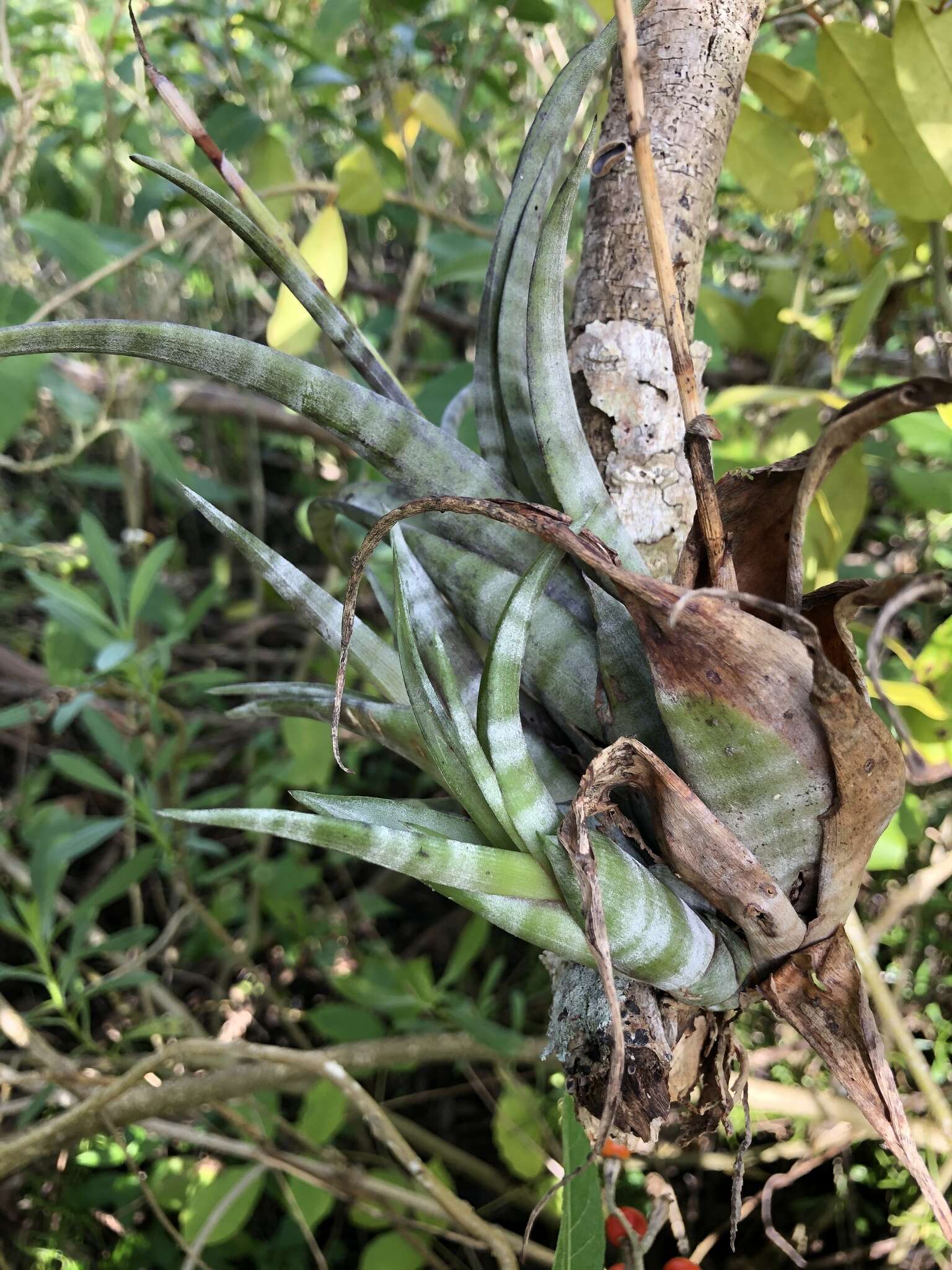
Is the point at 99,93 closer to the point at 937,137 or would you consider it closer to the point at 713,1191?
the point at 937,137

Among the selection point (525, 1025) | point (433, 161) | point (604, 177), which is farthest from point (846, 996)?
point (433, 161)

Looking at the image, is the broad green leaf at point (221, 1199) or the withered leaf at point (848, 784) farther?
the broad green leaf at point (221, 1199)

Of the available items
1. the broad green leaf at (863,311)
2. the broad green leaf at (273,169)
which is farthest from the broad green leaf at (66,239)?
the broad green leaf at (863,311)

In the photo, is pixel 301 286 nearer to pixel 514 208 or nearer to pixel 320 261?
pixel 514 208

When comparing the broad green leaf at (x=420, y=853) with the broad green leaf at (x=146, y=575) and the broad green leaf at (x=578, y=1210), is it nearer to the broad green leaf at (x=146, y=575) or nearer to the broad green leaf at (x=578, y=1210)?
the broad green leaf at (x=578, y=1210)

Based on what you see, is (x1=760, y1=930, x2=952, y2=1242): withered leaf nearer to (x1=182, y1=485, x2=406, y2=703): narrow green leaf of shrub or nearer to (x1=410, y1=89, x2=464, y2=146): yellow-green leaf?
(x1=182, y1=485, x2=406, y2=703): narrow green leaf of shrub

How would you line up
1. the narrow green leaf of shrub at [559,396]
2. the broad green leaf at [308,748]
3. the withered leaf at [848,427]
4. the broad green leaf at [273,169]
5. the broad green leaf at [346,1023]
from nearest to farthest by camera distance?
the withered leaf at [848,427], the narrow green leaf of shrub at [559,396], the broad green leaf at [273,169], the broad green leaf at [308,748], the broad green leaf at [346,1023]

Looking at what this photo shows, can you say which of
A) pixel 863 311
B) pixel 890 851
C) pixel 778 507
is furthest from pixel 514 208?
pixel 890 851
